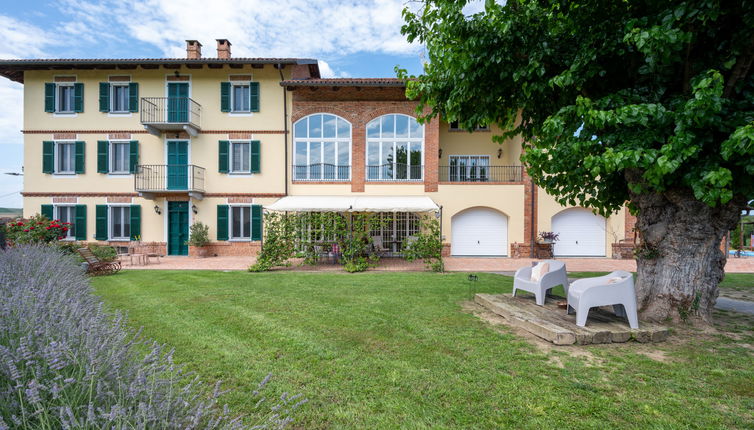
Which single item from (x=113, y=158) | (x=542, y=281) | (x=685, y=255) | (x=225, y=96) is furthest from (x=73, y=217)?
(x=685, y=255)

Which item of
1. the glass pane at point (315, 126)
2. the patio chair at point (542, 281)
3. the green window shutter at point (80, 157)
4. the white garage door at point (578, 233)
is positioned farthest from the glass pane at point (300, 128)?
the patio chair at point (542, 281)

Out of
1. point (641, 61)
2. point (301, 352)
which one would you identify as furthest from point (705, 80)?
point (301, 352)

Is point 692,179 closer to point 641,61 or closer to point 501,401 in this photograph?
point 641,61

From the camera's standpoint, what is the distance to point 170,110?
53.7 ft

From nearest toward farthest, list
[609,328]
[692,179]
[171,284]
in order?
[692,179], [609,328], [171,284]

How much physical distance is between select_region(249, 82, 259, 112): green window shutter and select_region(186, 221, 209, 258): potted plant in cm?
592

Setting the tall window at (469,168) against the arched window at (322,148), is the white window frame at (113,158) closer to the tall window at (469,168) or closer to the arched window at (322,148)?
the arched window at (322,148)

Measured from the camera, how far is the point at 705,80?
3666mm

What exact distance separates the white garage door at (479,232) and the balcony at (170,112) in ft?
42.5

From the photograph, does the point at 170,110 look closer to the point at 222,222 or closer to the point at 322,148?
the point at 222,222

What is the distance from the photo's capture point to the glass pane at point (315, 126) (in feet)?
54.1

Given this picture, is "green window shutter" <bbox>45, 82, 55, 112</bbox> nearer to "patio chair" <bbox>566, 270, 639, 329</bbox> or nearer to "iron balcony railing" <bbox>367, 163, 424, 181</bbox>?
"iron balcony railing" <bbox>367, 163, 424, 181</bbox>

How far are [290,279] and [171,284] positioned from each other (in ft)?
9.54

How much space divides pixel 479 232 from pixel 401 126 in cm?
615
